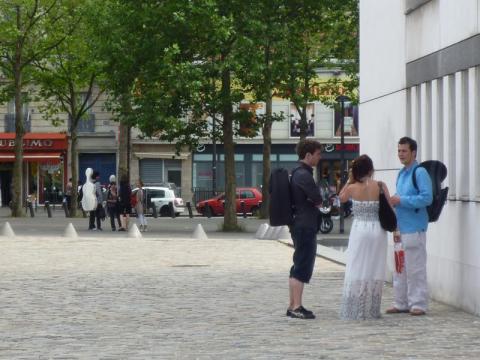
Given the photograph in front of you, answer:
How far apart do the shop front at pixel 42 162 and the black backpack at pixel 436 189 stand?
63.5 m

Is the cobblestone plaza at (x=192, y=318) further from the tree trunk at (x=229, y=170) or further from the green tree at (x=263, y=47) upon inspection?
the tree trunk at (x=229, y=170)

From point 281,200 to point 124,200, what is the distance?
28.7m

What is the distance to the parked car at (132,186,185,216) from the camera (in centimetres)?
6600

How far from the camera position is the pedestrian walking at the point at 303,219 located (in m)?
14.5

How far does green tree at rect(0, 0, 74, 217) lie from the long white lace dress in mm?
44371

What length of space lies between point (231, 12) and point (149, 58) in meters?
2.93

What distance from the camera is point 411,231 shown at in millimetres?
14922

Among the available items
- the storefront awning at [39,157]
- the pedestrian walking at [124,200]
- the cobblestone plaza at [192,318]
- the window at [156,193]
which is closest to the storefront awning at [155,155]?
the storefront awning at [39,157]

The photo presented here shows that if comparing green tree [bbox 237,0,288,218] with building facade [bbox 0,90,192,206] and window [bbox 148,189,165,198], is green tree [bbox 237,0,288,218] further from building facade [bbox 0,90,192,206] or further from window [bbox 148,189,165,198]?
building facade [bbox 0,90,192,206]

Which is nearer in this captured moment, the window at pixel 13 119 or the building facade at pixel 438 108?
the building facade at pixel 438 108

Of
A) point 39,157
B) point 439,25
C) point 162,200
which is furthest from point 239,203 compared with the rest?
point 439,25

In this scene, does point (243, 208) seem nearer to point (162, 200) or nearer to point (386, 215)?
point (162, 200)

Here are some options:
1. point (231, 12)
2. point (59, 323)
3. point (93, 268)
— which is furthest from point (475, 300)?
point (231, 12)

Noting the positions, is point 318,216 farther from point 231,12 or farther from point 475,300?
point 231,12
